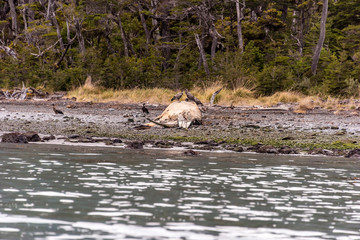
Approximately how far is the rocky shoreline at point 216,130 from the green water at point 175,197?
1.55 m

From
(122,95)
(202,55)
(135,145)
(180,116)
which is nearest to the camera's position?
(135,145)

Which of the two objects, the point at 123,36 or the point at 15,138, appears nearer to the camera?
the point at 15,138

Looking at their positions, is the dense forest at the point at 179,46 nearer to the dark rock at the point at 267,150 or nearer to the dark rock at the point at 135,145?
the dark rock at the point at 267,150

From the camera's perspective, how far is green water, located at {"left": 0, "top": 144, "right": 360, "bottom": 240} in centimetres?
522

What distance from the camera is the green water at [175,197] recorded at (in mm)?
5224

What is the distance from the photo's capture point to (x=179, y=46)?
3788cm

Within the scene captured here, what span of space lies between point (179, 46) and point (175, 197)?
31531 mm

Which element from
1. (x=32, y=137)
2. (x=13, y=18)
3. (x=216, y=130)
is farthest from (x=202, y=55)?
(x=32, y=137)

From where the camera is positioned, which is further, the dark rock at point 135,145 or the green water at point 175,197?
the dark rock at point 135,145

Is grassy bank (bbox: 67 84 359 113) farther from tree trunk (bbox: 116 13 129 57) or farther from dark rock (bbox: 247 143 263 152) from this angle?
tree trunk (bbox: 116 13 129 57)

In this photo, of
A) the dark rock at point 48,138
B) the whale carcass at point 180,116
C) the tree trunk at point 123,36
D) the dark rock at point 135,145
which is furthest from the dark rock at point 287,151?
the tree trunk at point 123,36

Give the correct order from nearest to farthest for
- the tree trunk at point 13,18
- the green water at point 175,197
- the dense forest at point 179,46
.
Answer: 1. the green water at point 175,197
2. the dense forest at point 179,46
3. the tree trunk at point 13,18

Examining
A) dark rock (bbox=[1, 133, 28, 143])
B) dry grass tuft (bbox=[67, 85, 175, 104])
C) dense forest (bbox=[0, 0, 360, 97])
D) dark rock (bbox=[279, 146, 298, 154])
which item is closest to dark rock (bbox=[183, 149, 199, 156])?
dark rock (bbox=[279, 146, 298, 154])

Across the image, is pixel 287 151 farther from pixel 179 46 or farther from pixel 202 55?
pixel 179 46
